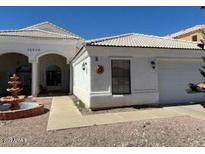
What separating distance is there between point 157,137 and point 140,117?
9.65ft

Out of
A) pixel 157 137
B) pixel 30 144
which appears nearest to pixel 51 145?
pixel 30 144

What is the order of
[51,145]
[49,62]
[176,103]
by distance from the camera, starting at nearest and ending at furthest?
[51,145] → [176,103] → [49,62]

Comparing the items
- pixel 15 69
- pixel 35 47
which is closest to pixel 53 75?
pixel 15 69

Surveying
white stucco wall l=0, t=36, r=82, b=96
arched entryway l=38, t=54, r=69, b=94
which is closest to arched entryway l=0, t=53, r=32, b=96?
arched entryway l=38, t=54, r=69, b=94

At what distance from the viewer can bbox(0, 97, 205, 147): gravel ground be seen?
604cm

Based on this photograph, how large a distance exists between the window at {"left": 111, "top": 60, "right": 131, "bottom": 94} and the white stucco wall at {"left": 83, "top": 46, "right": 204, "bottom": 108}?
246mm

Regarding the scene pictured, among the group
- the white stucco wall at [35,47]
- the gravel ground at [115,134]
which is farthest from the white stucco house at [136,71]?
the white stucco wall at [35,47]

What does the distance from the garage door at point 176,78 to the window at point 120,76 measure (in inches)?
90.4

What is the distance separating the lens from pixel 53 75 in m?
25.1

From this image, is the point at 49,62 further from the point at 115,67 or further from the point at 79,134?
the point at 79,134

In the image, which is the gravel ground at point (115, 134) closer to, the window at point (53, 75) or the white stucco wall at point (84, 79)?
the white stucco wall at point (84, 79)

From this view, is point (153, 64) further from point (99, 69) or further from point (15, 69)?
point (15, 69)

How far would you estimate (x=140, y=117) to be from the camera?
9352 millimetres

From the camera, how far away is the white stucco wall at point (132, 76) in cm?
1134
